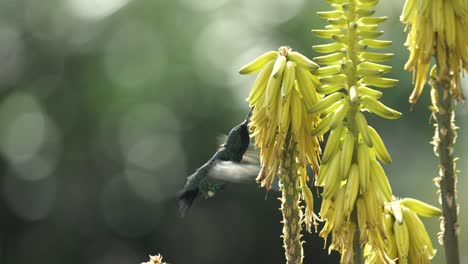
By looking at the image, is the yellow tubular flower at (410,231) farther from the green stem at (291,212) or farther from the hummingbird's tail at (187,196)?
the hummingbird's tail at (187,196)

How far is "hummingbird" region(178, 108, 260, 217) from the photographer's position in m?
3.87

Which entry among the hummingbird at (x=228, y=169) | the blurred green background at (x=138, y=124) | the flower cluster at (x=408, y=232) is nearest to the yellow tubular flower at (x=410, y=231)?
the flower cluster at (x=408, y=232)

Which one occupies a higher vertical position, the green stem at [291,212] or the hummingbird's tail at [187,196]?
the green stem at [291,212]

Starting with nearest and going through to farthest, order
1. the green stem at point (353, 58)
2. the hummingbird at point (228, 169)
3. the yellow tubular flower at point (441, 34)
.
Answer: the green stem at point (353, 58), the yellow tubular flower at point (441, 34), the hummingbird at point (228, 169)

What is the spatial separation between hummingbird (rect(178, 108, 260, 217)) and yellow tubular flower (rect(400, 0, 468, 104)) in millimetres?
807

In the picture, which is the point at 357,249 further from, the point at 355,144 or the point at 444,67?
the point at 444,67

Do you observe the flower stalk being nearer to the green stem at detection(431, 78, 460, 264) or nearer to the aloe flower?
the green stem at detection(431, 78, 460, 264)

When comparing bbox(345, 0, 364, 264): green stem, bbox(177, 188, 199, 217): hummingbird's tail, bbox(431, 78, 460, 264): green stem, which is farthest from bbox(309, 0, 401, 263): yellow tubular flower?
bbox(177, 188, 199, 217): hummingbird's tail

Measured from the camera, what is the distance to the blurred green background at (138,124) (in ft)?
51.4

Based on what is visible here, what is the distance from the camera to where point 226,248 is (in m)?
15.8

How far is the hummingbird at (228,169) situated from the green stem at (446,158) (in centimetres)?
88

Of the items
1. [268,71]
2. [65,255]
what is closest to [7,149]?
[65,255]

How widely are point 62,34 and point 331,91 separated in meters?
18.3

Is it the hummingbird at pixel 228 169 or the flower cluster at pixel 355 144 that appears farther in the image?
the hummingbird at pixel 228 169
